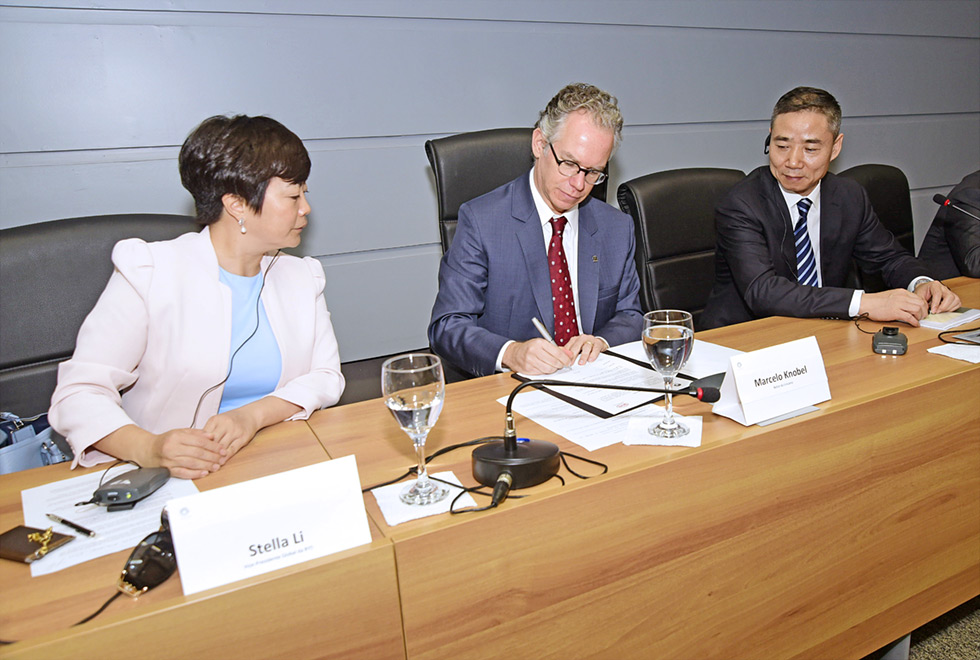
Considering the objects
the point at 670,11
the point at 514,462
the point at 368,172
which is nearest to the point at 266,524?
the point at 514,462

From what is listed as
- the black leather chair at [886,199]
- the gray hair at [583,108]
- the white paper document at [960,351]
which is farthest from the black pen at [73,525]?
the black leather chair at [886,199]

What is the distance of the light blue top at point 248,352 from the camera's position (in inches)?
58.1

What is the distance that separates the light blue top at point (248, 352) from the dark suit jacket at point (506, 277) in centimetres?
46

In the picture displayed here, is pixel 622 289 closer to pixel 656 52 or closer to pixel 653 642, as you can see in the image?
pixel 653 642

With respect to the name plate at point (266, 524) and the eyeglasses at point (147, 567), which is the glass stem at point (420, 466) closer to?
the name plate at point (266, 524)

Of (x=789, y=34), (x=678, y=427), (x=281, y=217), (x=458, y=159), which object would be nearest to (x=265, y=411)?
(x=281, y=217)

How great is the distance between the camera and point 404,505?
0.92m

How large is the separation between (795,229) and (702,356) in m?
1.02

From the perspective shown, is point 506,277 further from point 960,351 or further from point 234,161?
point 960,351

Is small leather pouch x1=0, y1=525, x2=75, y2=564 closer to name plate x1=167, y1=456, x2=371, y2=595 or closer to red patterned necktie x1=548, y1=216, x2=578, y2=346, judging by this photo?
name plate x1=167, y1=456, x2=371, y2=595

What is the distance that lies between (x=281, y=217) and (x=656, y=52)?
196cm

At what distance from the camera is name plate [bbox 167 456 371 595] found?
76 cm

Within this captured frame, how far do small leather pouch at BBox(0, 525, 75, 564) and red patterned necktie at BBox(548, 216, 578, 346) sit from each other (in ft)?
4.14

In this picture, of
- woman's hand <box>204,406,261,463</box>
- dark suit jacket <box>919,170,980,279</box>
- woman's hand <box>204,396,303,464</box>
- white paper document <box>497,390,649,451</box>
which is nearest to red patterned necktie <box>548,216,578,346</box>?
white paper document <box>497,390,649,451</box>
